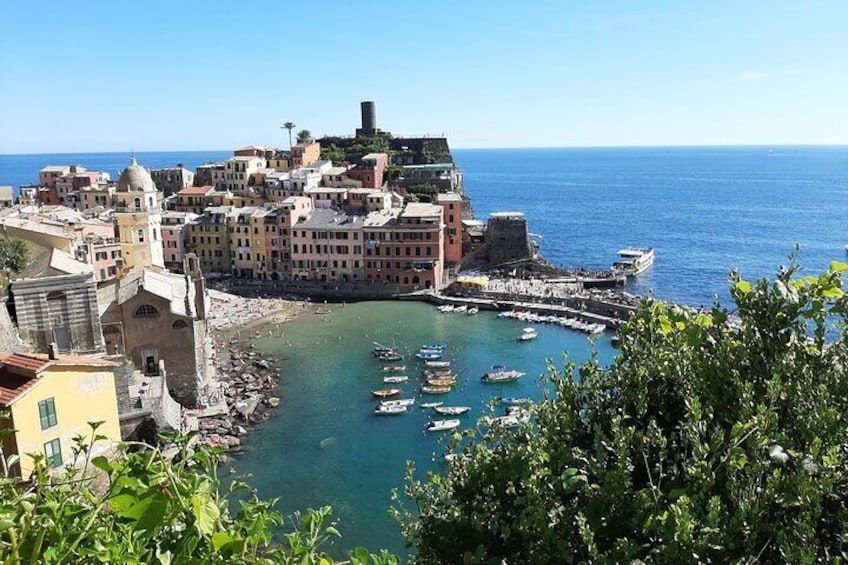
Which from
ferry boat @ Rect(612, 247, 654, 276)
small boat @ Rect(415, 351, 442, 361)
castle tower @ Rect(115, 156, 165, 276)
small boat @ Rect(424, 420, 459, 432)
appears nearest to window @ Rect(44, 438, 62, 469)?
small boat @ Rect(424, 420, 459, 432)

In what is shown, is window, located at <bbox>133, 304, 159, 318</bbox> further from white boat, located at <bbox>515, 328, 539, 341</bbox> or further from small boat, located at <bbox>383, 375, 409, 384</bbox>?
white boat, located at <bbox>515, 328, 539, 341</bbox>

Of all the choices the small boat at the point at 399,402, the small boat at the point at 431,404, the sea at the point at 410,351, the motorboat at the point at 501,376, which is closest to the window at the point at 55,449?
the sea at the point at 410,351

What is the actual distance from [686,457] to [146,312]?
30.3 meters

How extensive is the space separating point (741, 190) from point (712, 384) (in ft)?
585

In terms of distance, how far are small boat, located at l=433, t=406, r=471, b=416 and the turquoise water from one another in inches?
17.1

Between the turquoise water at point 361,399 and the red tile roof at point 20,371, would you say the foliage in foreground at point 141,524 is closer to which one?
the turquoise water at point 361,399

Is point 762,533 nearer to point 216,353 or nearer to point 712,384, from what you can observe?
point 712,384

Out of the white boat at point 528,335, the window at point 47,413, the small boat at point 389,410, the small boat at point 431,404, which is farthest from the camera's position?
the white boat at point 528,335

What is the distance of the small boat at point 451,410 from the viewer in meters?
35.0

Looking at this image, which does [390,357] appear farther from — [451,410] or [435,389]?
[451,410]

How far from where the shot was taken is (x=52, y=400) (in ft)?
58.0

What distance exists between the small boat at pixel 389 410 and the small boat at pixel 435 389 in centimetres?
266

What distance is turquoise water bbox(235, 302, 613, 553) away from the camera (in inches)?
1082

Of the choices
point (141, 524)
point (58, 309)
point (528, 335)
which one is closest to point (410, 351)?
point (528, 335)
